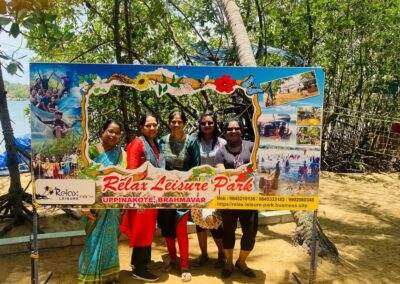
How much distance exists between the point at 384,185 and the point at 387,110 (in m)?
3.42

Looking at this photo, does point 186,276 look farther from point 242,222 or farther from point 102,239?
point 102,239

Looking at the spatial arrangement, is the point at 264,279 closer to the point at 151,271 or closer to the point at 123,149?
the point at 151,271

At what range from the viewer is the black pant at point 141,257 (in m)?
4.23

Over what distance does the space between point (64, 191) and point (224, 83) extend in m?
1.55

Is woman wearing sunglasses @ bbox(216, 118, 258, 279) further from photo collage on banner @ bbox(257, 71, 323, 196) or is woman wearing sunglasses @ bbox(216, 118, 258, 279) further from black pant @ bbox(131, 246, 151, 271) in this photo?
black pant @ bbox(131, 246, 151, 271)

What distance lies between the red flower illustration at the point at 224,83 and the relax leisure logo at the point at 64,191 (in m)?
1.28

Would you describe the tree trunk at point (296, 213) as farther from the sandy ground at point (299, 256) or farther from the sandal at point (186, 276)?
the sandal at point (186, 276)

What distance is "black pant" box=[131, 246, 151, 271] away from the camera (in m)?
4.23

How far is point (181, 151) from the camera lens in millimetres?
3879

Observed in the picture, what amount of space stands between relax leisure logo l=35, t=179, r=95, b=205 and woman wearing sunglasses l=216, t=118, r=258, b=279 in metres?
1.10

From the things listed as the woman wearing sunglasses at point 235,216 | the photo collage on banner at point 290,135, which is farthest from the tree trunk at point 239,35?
the photo collage on banner at point 290,135

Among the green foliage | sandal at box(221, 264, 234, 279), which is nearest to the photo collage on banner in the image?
sandal at box(221, 264, 234, 279)

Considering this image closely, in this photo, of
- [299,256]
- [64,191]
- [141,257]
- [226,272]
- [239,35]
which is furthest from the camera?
[239,35]

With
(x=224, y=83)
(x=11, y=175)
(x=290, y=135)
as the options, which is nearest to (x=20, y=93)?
(x=11, y=175)
